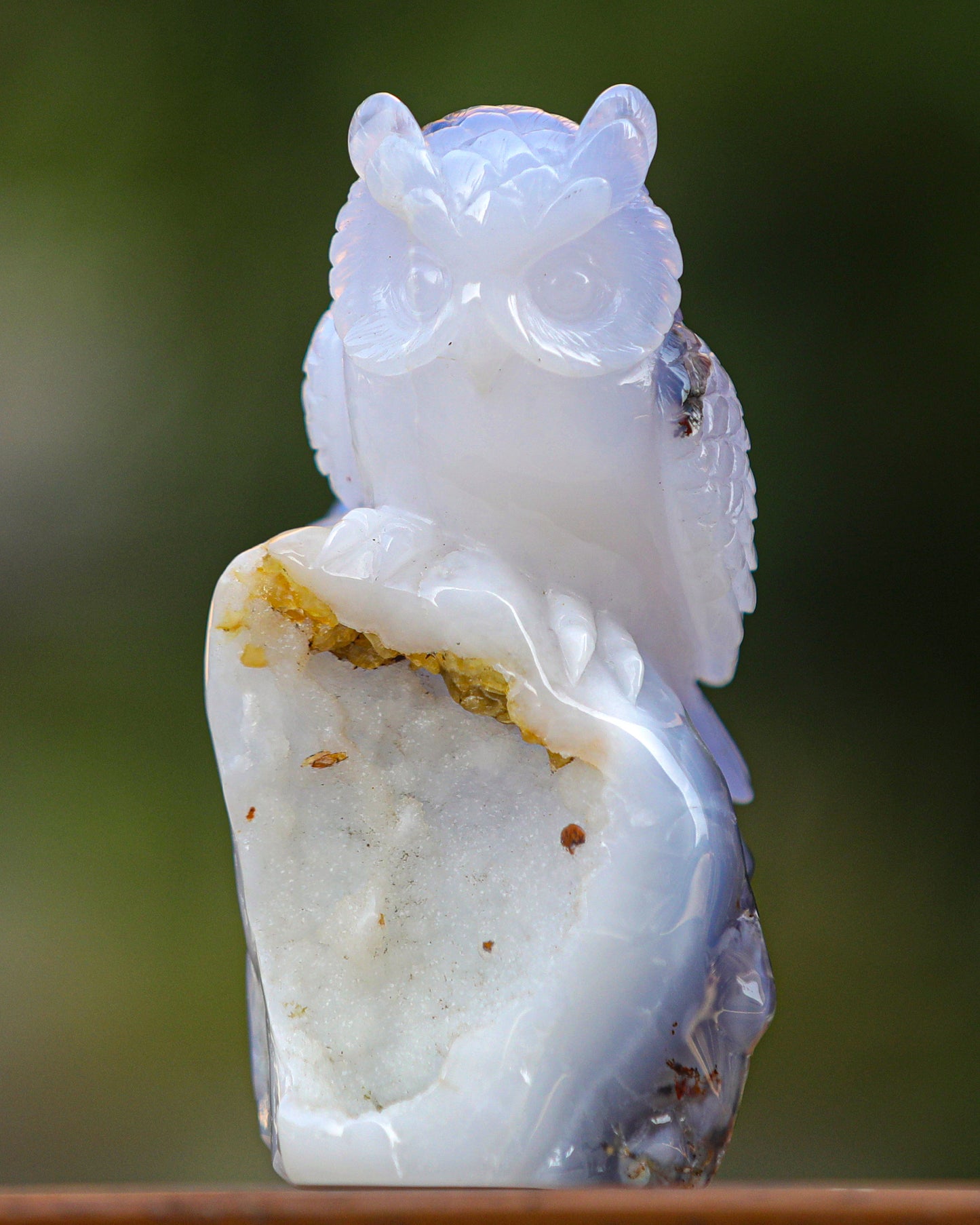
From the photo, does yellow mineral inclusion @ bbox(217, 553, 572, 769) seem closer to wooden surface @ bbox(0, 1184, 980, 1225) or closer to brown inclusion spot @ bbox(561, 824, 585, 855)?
brown inclusion spot @ bbox(561, 824, 585, 855)

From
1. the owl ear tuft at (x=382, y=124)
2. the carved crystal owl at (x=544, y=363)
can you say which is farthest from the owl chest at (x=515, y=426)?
the owl ear tuft at (x=382, y=124)

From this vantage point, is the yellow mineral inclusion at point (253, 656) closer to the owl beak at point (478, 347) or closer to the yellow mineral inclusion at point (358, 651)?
the yellow mineral inclusion at point (358, 651)

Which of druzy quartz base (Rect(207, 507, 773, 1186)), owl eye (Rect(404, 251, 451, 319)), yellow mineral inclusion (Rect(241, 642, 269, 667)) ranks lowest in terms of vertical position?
druzy quartz base (Rect(207, 507, 773, 1186))

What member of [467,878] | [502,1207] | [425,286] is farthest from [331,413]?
[502,1207]

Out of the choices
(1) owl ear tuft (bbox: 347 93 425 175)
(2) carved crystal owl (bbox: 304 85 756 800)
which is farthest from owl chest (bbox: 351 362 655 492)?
(1) owl ear tuft (bbox: 347 93 425 175)

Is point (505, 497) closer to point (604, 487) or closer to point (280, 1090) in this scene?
point (604, 487)

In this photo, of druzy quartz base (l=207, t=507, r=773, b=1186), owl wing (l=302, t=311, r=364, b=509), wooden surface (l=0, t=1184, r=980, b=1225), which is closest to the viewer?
wooden surface (l=0, t=1184, r=980, b=1225)

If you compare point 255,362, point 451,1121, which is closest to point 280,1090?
point 451,1121

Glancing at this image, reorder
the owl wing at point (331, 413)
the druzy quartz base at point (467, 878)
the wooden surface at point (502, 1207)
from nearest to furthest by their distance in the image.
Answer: the wooden surface at point (502, 1207)
the druzy quartz base at point (467, 878)
the owl wing at point (331, 413)
